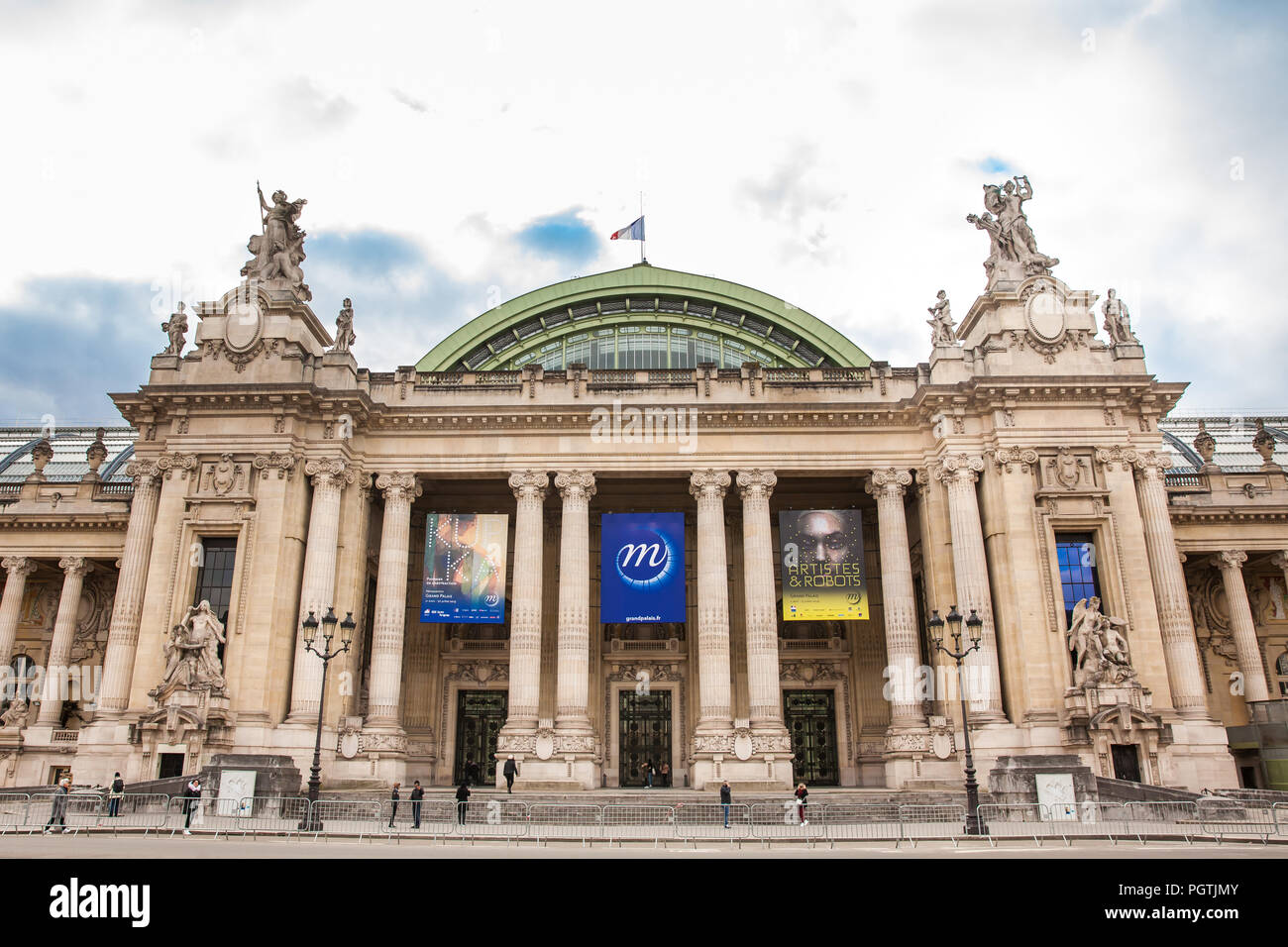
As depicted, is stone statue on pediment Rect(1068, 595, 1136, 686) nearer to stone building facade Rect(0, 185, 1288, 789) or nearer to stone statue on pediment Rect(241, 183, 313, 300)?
stone building facade Rect(0, 185, 1288, 789)

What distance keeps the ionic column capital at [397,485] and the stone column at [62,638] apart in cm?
1611

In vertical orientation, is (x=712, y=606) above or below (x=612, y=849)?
above

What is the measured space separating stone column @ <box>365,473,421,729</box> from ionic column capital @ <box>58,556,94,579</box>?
52.4 ft

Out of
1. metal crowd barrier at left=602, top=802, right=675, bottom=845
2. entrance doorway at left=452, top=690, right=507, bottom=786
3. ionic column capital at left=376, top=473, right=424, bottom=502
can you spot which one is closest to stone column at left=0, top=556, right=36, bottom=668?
ionic column capital at left=376, top=473, right=424, bottom=502

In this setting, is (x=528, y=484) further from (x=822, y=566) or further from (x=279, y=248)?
(x=279, y=248)

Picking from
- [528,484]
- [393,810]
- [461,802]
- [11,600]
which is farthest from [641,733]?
[11,600]

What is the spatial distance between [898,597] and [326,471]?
20.4 m

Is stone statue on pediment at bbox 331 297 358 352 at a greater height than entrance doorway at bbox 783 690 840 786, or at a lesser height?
greater

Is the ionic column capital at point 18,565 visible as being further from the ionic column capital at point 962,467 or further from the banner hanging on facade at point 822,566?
the ionic column capital at point 962,467

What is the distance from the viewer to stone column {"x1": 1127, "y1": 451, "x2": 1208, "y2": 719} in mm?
28591

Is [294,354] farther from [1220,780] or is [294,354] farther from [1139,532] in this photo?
[1220,780]

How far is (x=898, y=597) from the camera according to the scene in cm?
3131

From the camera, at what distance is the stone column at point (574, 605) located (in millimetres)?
30047
